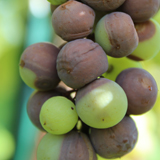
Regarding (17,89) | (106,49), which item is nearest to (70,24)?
(106,49)

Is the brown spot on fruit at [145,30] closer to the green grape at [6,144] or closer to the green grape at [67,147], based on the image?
the green grape at [67,147]

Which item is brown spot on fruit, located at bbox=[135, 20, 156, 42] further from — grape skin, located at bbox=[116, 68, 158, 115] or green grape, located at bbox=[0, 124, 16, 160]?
green grape, located at bbox=[0, 124, 16, 160]

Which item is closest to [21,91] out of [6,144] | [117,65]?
[6,144]

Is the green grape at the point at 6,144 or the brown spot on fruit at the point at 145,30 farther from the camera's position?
the green grape at the point at 6,144

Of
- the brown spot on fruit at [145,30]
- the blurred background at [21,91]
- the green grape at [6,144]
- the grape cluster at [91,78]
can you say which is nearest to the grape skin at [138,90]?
the grape cluster at [91,78]

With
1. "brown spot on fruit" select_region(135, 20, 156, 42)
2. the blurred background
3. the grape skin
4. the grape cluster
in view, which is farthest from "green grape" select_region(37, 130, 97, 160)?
the blurred background

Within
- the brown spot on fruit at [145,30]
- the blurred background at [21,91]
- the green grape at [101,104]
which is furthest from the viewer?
the blurred background at [21,91]
